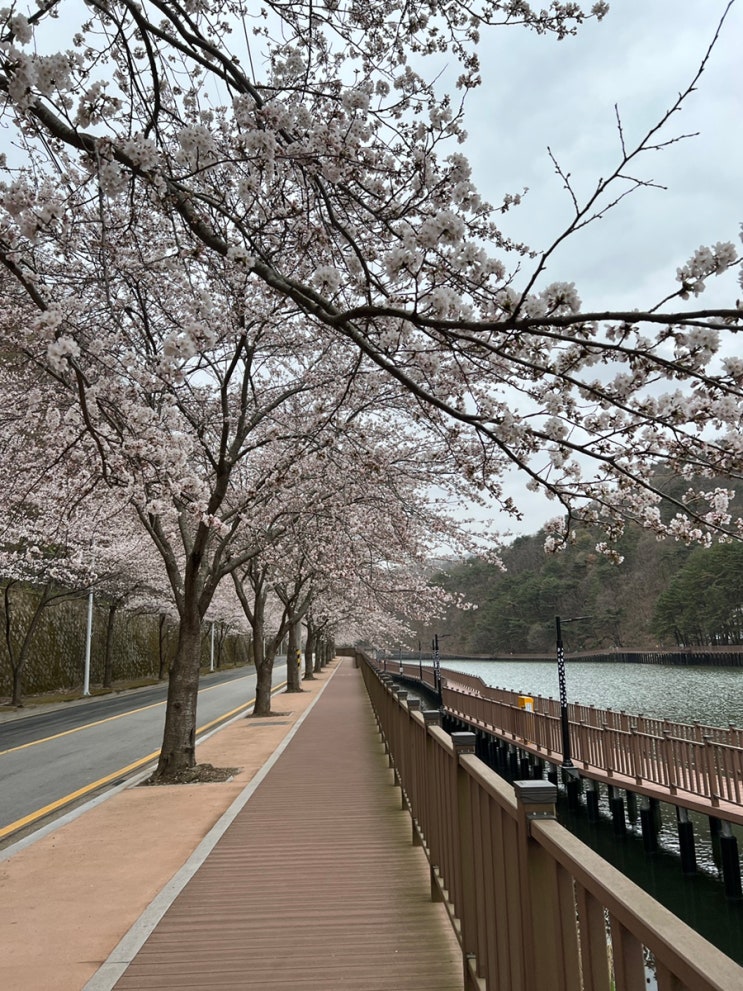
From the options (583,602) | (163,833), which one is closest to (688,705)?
(163,833)

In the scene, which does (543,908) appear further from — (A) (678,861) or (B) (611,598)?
(B) (611,598)

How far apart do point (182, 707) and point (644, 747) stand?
8277mm

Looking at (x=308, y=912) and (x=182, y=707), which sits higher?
(x=182, y=707)

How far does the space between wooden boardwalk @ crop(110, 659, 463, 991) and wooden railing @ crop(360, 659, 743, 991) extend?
1.47 feet

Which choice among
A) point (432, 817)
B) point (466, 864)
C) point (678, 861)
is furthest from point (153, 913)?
point (678, 861)

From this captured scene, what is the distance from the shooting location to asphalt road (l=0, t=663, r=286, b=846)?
9539 millimetres

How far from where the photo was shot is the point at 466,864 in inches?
136

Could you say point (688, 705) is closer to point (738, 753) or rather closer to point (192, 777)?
point (738, 753)

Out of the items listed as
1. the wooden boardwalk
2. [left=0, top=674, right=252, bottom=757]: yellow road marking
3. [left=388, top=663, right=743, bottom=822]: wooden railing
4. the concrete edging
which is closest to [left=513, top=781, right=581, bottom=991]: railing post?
the wooden boardwalk

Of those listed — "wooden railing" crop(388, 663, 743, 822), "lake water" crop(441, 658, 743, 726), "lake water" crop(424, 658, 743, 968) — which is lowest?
"lake water" crop(424, 658, 743, 968)

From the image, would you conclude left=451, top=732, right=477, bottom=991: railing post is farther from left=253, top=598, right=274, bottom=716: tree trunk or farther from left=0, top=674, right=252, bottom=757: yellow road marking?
left=253, top=598, right=274, bottom=716: tree trunk

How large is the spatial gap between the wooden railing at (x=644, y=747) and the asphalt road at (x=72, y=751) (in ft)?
26.5

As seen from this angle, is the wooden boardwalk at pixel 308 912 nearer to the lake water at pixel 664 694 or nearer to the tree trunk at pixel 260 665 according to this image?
the tree trunk at pixel 260 665

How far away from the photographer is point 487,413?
5.52 meters
